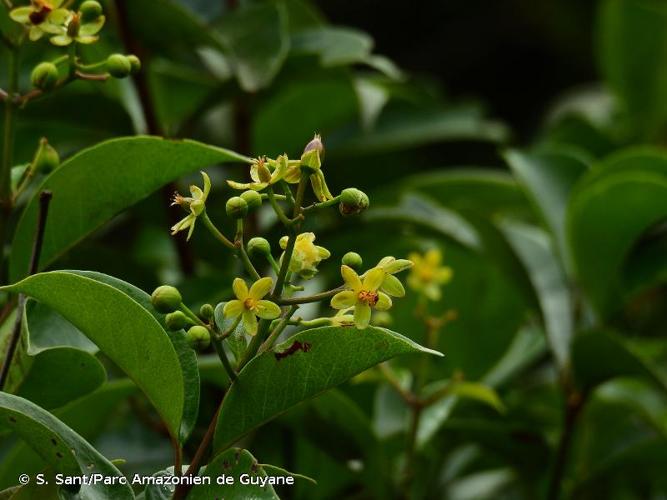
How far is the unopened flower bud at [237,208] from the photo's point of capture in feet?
2.79

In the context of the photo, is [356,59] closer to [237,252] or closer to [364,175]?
[364,175]

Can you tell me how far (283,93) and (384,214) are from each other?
361 mm

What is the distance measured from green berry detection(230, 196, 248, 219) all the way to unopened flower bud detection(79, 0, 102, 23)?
272mm

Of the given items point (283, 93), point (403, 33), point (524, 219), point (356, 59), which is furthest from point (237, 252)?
point (403, 33)

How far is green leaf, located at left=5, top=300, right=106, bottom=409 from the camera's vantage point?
3.29ft

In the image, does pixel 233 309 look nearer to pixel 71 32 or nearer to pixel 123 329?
pixel 123 329

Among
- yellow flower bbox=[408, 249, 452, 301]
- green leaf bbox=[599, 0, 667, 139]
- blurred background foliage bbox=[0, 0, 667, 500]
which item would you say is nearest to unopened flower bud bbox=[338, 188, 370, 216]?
blurred background foliage bbox=[0, 0, 667, 500]

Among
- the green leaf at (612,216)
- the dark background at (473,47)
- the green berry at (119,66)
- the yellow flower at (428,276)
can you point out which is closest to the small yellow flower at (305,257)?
the green berry at (119,66)

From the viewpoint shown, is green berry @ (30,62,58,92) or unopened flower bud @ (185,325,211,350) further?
green berry @ (30,62,58,92)

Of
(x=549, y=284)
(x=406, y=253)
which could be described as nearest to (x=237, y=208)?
(x=406, y=253)

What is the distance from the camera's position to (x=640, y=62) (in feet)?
7.59

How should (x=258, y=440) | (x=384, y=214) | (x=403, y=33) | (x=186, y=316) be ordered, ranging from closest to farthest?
(x=186, y=316) → (x=258, y=440) → (x=384, y=214) → (x=403, y=33)

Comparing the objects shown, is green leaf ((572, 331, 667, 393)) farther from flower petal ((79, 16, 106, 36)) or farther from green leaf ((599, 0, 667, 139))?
green leaf ((599, 0, 667, 139))

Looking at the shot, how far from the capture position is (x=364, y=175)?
191 cm
